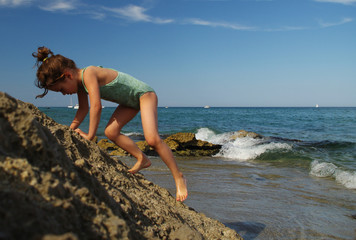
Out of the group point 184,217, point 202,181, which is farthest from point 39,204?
point 202,181

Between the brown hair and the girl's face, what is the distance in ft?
0.16

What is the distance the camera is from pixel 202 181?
5.86m

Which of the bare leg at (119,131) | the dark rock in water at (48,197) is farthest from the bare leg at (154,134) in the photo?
the dark rock in water at (48,197)

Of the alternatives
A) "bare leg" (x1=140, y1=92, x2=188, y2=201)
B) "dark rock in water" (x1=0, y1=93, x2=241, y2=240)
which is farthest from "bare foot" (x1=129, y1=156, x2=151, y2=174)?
"dark rock in water" (x1=0, y1=93, x2=241, y2=240)

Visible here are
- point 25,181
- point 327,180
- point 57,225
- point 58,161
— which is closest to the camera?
point 57,225

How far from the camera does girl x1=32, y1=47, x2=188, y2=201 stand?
2814 mm

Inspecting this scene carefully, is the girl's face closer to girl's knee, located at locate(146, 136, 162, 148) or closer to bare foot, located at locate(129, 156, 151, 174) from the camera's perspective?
girl's knee, located at locate(146, 136, 162, 148)

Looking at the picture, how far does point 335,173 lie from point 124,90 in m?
5.75

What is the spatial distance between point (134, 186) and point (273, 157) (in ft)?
26.2

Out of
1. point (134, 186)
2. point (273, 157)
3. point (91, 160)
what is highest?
point (91, 160)

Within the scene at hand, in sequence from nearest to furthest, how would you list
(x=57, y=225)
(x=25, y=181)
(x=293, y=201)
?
(x=57, y=225) → (x=25, y=181) → (x=293, y=201)

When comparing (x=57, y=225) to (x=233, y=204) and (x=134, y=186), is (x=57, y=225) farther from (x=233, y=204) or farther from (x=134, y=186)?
(x=233, y=204)

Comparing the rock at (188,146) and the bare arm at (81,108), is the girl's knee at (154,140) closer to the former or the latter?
the bare arm at (81,108)

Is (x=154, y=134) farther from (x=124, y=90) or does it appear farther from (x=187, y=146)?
(x=187, y=146)
